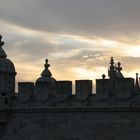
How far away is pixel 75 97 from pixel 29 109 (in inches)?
105

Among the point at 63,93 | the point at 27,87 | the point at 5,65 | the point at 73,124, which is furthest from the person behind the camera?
the point at 5,65

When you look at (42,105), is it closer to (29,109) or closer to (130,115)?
(29,109)

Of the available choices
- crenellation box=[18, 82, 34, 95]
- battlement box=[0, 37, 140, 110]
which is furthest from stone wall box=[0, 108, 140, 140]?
crenellation box=[18, 82, 34, 95]

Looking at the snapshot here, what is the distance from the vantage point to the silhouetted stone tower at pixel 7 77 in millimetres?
38162

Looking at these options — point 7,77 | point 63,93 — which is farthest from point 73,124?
point 7,77

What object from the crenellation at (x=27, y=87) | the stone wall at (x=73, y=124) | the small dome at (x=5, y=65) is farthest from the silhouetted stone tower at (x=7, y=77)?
the stone wall at (x=73, y=124)

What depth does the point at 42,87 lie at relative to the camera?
37.0 m

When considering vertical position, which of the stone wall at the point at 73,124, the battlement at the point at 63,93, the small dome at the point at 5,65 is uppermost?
the small dome at the point at 5,65

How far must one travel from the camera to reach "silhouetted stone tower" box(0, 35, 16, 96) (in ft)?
125

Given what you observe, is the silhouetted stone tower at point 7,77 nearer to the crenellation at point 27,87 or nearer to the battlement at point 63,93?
the battlement at point 63,93

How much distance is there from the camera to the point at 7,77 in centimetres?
3831

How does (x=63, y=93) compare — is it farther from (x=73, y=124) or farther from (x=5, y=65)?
(x=5, y=65)

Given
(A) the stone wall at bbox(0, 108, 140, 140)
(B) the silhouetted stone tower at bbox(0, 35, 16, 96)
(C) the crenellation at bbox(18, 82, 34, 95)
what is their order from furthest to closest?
1. (B) the silhouetted stone tower at bbox(0, 35, 16, 96)
2. (C) the crenellation at bbox(18, 82, 34, 95)
3. (A) the stone wall at bbox(0, 108, 140, 140)

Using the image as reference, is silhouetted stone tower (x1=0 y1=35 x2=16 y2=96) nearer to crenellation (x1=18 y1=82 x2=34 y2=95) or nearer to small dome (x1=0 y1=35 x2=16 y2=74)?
small dome (x1=0 y1=35 x2=16 y2=74)
